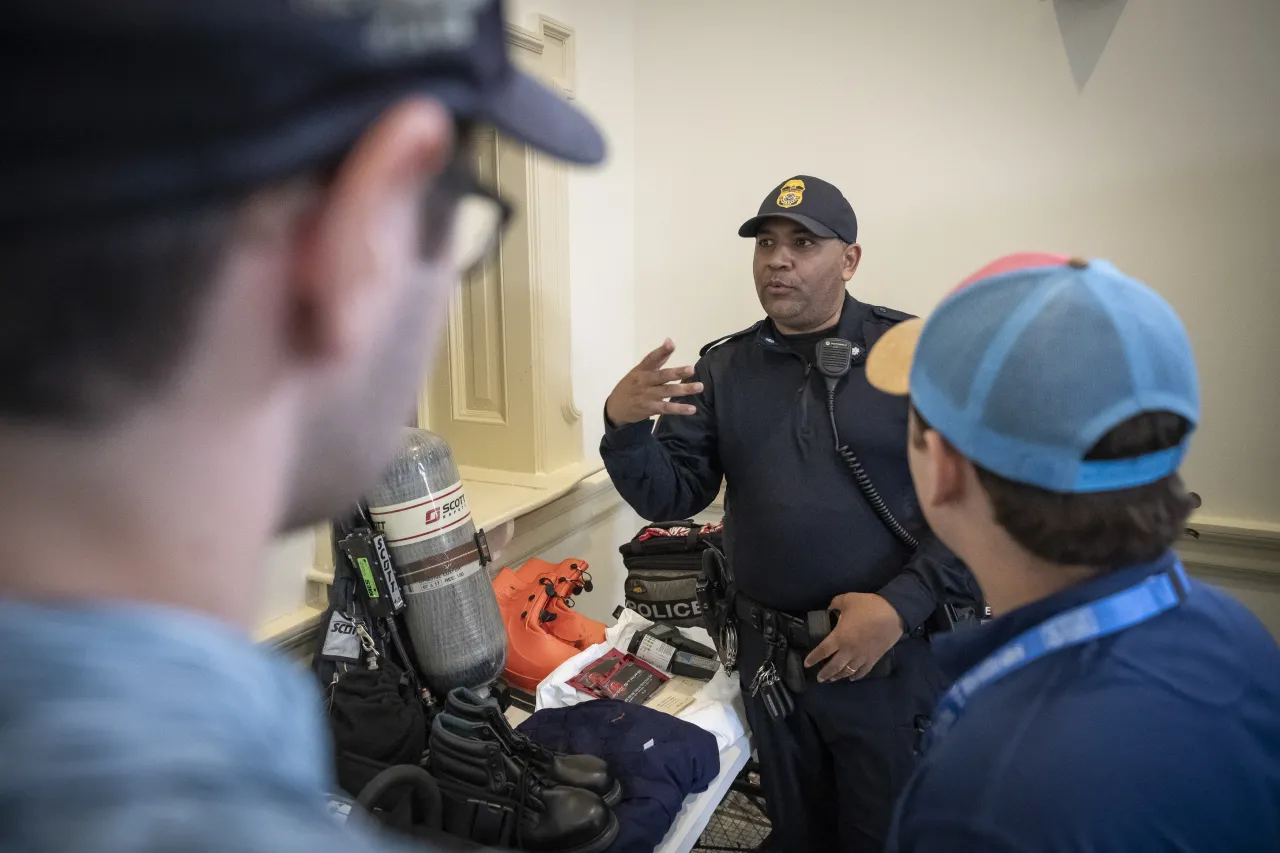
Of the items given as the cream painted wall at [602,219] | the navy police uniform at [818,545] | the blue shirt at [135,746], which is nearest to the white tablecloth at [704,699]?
the navy police uniform at [818,545]

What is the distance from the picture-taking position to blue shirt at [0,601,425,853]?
221 mm

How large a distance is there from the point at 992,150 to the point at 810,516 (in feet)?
4.63

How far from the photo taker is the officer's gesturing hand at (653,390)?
5.22 feet

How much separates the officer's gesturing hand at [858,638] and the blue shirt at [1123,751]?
2.72ft

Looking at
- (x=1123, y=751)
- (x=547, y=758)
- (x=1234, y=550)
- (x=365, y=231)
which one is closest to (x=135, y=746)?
(x=365, y=231)

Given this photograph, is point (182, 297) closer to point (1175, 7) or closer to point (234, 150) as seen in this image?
point (234, 150)

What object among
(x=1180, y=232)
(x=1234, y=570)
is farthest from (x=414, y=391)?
(x=1234, y=570)

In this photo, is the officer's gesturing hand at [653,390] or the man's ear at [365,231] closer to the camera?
the man's ear at [365,231]

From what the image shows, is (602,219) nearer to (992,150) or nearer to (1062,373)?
(992,150)

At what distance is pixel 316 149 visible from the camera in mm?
264

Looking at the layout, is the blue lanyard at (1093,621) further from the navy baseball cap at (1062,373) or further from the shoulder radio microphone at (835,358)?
the shoulder radio microphone at (835,358)

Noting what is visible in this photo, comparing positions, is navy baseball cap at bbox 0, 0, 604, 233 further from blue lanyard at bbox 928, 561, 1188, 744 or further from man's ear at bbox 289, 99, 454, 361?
blue lanyard at bbox 928, 561, 1188, 744

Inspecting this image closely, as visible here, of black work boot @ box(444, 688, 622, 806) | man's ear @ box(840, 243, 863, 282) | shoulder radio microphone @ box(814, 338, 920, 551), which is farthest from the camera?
man's ear @ box(840, 243, 863, 282)

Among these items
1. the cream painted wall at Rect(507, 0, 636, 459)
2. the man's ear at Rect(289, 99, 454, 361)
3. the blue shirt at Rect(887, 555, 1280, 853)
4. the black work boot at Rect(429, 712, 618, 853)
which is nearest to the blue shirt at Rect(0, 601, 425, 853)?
the man's ear at Rect(289, 99, 454, 361)
